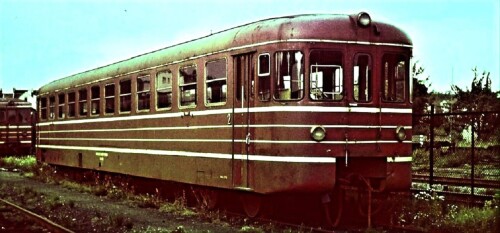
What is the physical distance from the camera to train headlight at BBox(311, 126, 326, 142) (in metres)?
10.8

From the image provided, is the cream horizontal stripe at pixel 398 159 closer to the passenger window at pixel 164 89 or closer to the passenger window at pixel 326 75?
the passenger window at pixel 326 75

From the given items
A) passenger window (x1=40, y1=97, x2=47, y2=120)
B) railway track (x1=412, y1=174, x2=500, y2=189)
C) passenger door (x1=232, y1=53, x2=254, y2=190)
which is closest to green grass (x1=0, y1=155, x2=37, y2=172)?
passenger window (x1=40, y1=97, x2=47, y2=120)

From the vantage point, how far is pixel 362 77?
11398 mm

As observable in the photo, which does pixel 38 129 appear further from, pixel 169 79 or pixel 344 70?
pixel 344 70

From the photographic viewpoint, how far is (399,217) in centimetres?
1222

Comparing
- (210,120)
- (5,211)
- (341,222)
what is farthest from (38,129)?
(341,222)

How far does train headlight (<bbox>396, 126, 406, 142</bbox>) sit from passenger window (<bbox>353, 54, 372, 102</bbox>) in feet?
2.26

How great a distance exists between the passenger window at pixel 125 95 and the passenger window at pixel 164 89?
179 centimetres

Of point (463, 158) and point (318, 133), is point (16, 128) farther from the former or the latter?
point (318, 133)

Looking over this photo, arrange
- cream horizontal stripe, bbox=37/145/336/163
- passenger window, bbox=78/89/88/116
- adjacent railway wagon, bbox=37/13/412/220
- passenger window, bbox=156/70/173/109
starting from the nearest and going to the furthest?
cream horizontal stripe, bbox=37/145/336/163 → adjacent railway wagon, bbox=37/13/412/220 → passenger window, bbox=156/70/173/109 → passenger window, bbox=78/89/88/116

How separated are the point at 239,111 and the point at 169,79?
10.0 ft

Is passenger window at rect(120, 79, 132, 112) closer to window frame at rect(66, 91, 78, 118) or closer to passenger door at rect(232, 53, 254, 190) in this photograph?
window frame at rect(66, 91, 78, 118)

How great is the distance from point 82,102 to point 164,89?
649 centimetres

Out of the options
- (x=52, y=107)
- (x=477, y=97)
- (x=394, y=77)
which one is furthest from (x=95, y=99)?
(x=477, y=97)
